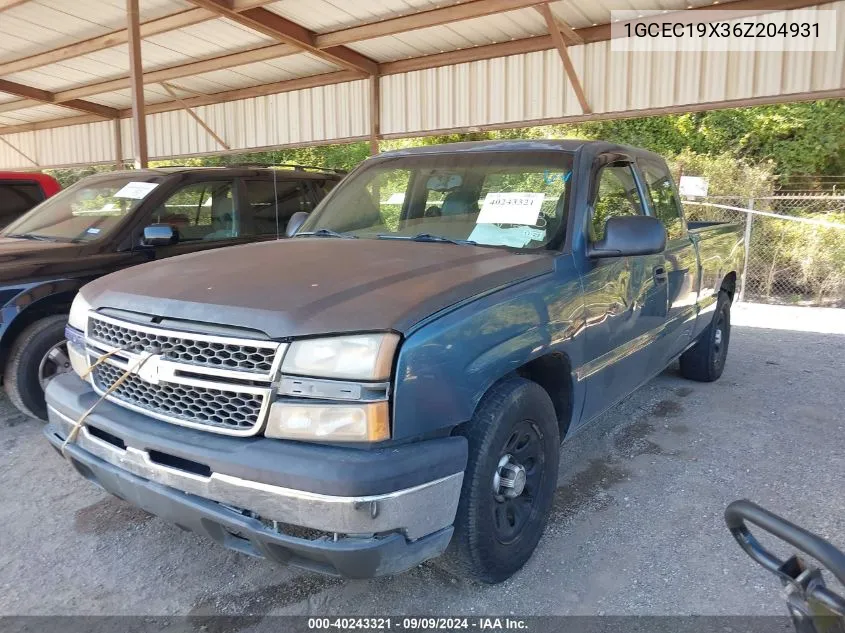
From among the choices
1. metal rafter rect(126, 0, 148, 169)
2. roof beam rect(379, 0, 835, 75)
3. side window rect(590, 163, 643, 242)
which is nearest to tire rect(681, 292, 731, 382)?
side window rect(590, 163, 643, 242)

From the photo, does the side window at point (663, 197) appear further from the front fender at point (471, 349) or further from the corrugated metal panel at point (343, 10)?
the corrugated metal panel at point (343, 10)

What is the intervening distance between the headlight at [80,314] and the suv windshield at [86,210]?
2.21 m

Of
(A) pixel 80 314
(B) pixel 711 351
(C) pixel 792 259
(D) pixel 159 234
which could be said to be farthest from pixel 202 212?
(C) pixel 792 259

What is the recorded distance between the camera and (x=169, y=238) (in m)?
4.71

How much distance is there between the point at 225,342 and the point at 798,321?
8.97m

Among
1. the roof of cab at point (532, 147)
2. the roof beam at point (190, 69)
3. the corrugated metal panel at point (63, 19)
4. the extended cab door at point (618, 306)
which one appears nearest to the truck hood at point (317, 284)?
the extended cab door at point (618, 306)

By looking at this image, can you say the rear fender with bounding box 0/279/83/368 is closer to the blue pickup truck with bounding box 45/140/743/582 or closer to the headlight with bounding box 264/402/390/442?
the blue pickup truck with bounding box 45/140/743/582

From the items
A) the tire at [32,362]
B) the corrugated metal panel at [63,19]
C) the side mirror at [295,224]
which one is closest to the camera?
the side mirror at [295,224]

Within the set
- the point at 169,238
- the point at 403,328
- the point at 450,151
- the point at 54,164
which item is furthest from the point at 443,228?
the point at 54,164

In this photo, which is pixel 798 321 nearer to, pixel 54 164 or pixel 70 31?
pixel 70 31

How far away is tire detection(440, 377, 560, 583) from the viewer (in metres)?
2.29

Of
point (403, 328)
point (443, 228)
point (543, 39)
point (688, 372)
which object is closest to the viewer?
point (403, 328)

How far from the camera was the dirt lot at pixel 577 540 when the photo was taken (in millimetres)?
2574

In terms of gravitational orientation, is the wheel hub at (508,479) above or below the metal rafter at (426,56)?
below
